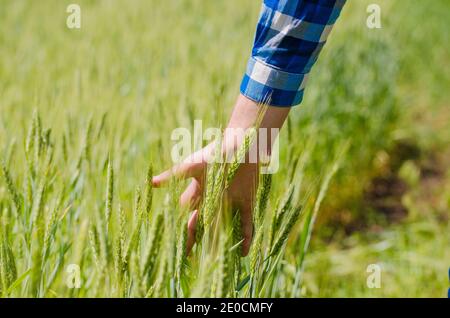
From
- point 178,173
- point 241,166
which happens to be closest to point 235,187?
point 241,166

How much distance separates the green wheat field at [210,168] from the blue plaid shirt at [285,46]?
11 centimetres

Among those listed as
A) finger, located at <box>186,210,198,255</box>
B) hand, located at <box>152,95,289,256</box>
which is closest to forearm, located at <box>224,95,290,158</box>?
hand, located at <box>152,95,289,256</box>

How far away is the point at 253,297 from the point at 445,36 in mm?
3864

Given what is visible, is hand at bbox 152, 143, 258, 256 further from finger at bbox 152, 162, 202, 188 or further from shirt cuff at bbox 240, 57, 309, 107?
shirt cuff at bbox 240, 57, 309, 107

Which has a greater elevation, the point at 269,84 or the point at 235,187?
the point at 269,84

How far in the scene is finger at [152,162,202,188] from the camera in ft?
2.55

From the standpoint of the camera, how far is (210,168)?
2.57ft

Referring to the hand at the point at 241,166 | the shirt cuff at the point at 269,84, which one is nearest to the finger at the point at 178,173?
the hand at the point at 241,166

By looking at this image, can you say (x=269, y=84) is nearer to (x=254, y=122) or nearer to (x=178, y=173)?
(x=254, y=122)

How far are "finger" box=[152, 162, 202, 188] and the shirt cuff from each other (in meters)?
0.14

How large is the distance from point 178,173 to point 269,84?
0.69ft

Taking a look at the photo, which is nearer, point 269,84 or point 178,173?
point 178,173

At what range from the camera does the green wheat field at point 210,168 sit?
78cm
